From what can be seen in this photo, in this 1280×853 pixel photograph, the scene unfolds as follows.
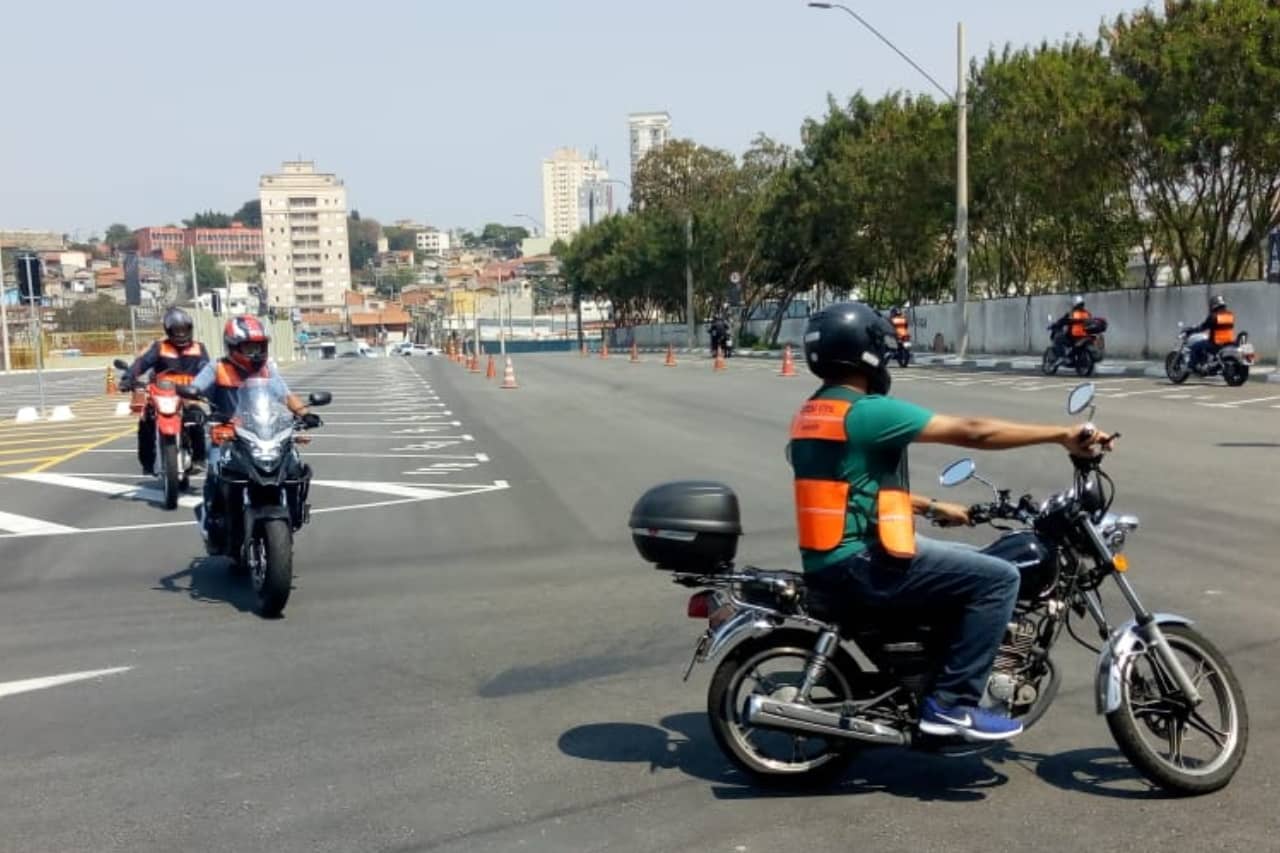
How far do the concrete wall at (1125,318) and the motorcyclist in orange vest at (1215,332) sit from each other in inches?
104

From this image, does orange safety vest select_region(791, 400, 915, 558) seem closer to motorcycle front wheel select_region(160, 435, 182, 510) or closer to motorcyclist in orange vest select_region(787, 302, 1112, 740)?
motorcyclist in orange vest select_region(787, 302, 1112, 740)

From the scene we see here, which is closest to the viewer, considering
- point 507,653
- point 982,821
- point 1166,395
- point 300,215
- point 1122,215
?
point 982,821

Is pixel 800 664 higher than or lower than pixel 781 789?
higher

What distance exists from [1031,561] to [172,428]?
9.73 meters

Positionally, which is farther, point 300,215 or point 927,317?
point 300,215

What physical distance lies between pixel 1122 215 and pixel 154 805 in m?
34.7

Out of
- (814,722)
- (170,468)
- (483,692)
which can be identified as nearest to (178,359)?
(170,468)

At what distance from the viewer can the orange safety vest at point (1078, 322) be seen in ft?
90.6

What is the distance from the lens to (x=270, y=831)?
4.46 m

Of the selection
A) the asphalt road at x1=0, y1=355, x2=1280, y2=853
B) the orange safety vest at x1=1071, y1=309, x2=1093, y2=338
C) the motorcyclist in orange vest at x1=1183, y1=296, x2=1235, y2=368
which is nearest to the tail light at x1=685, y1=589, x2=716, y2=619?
the asphalt road at x1=0, y1=355, x2=1280, y2=853

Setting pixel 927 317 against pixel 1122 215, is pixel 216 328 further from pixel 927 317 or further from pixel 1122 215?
pixel 1122 215

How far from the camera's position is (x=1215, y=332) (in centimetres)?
2312

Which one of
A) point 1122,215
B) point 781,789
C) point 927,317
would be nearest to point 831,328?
point 781,789

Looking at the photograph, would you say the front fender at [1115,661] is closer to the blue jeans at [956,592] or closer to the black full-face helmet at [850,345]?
the blue jeans at [956,592]
